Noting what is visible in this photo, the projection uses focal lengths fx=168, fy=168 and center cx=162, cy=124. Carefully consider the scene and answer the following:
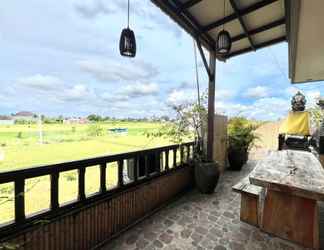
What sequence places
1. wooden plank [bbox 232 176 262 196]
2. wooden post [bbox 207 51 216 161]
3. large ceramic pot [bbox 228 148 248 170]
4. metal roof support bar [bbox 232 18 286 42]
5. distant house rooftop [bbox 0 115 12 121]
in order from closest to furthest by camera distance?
distant house rooftop [bbox 0 115 12 121]
wooden plank [bbox 232 176 262 196]
metal roof support bar [bbox 232 18 286 42]
wooden post [bbox 207 51 216 161]
large ceramic pot [bbox 228 148 248 170]

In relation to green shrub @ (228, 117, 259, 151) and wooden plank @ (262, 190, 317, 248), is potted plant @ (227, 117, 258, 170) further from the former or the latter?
wooden plank @ (262, 190, 317, 248)

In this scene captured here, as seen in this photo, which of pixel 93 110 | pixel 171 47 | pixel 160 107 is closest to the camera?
pixel 93 110

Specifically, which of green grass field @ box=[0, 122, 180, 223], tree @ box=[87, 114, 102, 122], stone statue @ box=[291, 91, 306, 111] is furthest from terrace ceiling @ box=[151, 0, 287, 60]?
stone statue @ box=[291, 91, 306, 111]

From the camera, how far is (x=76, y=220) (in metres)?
1.73

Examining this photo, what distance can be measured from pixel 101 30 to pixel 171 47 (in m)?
1.88

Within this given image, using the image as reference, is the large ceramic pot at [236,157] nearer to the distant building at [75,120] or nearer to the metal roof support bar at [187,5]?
the metal roof support bar at [187,5]

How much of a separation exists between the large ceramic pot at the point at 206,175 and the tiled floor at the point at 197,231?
0.31 m

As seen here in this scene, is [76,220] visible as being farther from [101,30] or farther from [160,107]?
[101,30]

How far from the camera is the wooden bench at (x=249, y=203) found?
A: 2.35m

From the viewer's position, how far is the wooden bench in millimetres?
2348

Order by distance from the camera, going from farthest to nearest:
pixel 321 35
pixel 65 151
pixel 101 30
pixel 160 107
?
1. pixel 160 107
2. pixel 321 35
3. pixel 101 30
4. pixel 65 151

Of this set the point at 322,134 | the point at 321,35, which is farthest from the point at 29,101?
the point at 322,134

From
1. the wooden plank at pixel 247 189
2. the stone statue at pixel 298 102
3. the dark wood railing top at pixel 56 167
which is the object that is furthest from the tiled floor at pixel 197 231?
the stone statue at pixel 298 102

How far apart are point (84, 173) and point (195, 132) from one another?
7.74 ft
